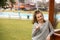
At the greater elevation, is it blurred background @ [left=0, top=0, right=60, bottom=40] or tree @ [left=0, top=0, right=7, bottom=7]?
tree @ [left=0, top=0, right=7, bottom=7]

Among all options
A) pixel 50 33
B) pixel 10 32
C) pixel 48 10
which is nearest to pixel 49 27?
pixel 50 33

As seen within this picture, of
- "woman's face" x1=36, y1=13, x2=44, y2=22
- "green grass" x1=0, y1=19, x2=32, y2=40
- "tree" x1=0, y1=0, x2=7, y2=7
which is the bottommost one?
"green grass" x1=0, y1=19, x2=32, y2=40

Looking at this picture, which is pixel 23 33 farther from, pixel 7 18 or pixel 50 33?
pixel 50 33

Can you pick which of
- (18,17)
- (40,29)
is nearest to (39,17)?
(40,29)

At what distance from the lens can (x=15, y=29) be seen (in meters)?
3.31

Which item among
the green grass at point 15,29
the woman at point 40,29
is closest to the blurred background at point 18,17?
the green grass at point 15,29

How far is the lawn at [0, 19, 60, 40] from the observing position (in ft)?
10.7

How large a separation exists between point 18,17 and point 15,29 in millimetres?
227

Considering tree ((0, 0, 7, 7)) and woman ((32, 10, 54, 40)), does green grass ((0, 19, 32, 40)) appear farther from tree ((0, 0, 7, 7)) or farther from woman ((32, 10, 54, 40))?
woman ((32, 10, 54, 40))

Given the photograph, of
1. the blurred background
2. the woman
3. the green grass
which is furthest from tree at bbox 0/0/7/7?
the woman

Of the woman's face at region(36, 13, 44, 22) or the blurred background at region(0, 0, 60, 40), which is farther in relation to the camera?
the blurred background at region(0, 0, 60, 40)

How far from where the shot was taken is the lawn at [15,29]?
326 cm

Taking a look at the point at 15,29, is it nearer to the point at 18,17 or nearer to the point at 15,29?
the point at 15,29

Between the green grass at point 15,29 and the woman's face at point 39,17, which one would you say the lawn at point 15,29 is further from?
the woman's face at point 39,17
